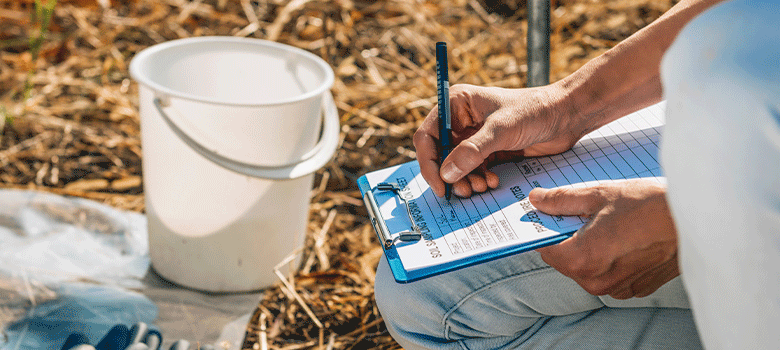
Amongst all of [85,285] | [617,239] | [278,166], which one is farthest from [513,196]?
[85,285]

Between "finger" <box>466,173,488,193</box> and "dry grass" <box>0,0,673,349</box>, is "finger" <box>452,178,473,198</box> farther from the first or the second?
"dry grass" <box>0,0,673,349</box>

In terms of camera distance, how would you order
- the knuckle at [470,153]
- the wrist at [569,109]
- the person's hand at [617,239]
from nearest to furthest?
the person's hand at [617,239], the knuckle at [470,153], the wrist at [569,109]

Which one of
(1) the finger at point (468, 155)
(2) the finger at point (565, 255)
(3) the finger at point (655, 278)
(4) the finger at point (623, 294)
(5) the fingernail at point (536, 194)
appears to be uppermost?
(1) the finger at point (468, 155)

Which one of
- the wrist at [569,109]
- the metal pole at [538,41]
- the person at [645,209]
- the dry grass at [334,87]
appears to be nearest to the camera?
the person at [645,209]

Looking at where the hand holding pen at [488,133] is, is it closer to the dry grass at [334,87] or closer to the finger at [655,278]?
the finger at [655,278]

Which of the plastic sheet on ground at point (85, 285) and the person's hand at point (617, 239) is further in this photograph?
the plastic sheet on ground at point (85, 285)

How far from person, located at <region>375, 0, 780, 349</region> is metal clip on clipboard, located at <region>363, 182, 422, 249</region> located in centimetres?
5

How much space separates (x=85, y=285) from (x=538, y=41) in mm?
915

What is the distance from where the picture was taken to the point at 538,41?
1.05 m

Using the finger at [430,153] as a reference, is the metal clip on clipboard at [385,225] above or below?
below

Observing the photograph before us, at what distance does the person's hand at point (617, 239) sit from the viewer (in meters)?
0.63

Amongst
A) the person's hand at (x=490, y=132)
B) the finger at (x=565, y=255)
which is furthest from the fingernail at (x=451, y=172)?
the finger at (x=565, y=255)

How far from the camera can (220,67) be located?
1.30 metres

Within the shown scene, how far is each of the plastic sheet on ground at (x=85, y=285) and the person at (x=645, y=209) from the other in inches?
17.3
